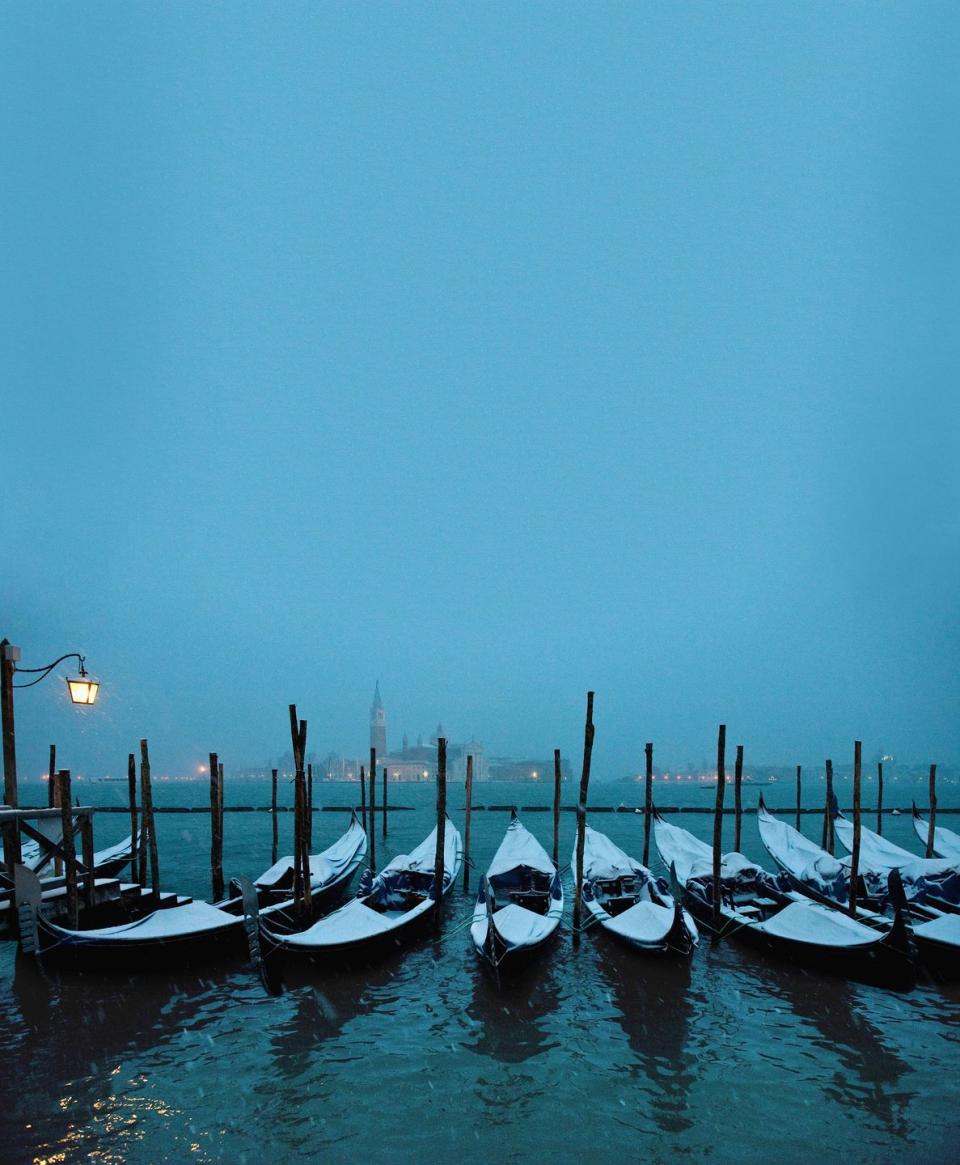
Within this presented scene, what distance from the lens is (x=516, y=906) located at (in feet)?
42.7

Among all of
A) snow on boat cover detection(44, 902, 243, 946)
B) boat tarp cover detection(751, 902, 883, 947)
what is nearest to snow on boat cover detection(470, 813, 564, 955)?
boat tarp cover detection(751, 902, 883, 947)

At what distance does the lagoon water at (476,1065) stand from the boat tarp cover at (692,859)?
4200 millimetres

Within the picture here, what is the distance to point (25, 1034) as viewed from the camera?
9.18 meters

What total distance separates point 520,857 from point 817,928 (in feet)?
23.9

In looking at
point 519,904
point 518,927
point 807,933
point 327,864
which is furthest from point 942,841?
point 327,864

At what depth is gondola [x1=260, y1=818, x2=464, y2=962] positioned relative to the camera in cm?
1137

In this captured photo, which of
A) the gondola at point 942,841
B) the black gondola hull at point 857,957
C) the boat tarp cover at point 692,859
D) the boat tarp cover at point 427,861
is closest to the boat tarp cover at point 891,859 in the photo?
the boat tarp cover at point 692,859

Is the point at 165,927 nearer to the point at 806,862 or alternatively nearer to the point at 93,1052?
the point at 93,1052

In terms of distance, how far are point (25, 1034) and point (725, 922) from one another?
12.2m

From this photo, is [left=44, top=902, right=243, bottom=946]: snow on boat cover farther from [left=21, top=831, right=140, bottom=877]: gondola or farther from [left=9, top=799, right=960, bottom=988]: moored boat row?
[left=21, top=831, right=140, bottom=877]: gondola

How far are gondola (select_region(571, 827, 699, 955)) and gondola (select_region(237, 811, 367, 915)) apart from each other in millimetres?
6310

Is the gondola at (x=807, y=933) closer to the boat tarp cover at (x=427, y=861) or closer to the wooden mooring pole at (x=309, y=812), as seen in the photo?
the boat tarp cover at (x=427, y=861)

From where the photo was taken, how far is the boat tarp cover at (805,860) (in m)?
16.6

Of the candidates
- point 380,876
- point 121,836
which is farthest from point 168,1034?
point 121,836
